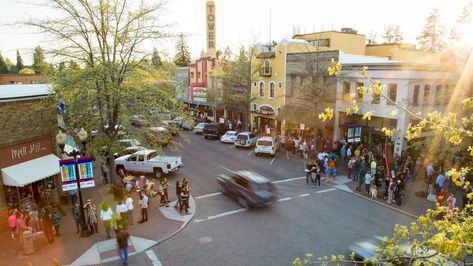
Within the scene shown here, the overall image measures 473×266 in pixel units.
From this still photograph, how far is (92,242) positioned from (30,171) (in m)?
4.70

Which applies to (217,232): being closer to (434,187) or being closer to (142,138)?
(142,138)

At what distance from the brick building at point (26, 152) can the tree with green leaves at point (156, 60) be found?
215 inches

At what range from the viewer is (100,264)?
443 inches

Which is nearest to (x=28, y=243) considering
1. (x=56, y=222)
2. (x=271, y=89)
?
(x=56, y=222)

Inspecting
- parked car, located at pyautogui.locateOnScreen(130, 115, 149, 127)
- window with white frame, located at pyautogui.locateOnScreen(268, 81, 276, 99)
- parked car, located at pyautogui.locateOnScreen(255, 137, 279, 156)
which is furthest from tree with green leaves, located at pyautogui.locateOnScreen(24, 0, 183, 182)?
window with white frame, located at pyautogui.locateOnScreen(268, 81, 276, 99)

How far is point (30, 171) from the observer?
1439 centimetres

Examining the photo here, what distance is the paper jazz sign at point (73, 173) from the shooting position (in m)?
13.2

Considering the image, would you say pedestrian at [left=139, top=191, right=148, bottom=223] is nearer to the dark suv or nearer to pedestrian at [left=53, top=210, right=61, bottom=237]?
pedestrian at [left=53, top=210, right=61, bottom=237]

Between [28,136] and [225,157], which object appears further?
[225,157]

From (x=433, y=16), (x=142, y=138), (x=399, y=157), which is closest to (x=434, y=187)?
(x=399, y=157)

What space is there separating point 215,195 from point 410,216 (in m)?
9.77

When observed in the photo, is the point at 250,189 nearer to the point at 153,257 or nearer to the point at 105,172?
the point at 153,257

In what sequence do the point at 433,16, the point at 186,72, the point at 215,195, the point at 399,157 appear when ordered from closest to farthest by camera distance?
the point at 215,195 → the point at 399,157 → the point at 433,16 → the point at 186,72

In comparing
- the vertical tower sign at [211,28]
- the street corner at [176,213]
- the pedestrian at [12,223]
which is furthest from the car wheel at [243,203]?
the vertical tower sign at [211,28]
